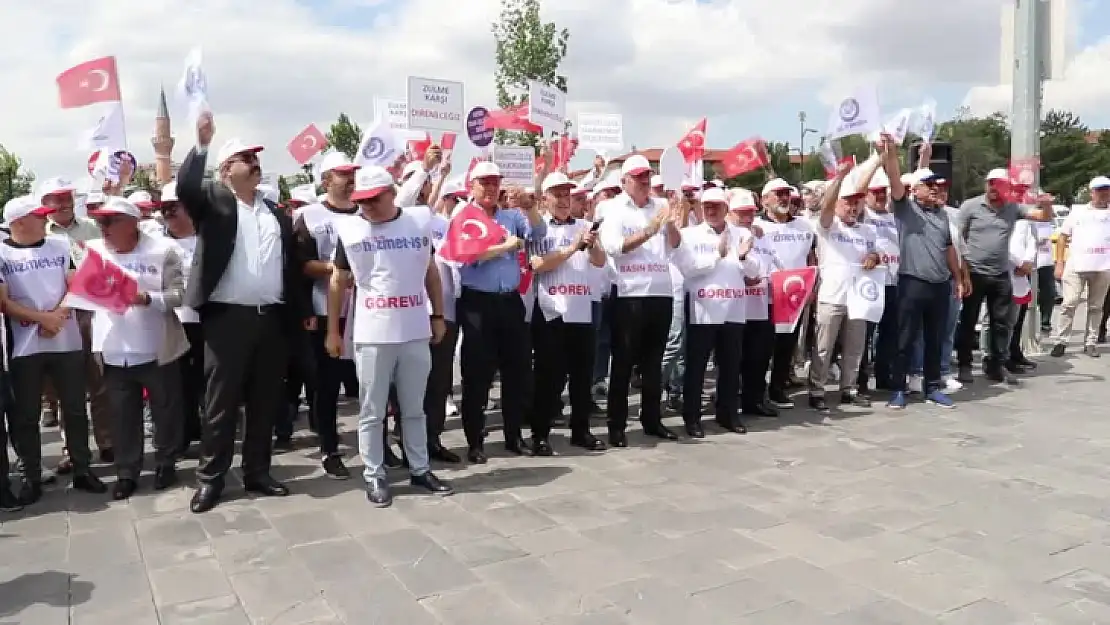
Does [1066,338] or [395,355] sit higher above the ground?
[395,355]

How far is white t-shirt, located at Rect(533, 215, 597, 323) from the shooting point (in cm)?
624

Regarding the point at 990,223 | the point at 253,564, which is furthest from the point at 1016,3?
the point at 253,564

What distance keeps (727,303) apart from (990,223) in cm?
378

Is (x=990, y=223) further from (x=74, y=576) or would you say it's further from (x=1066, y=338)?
(x=74, y=576)

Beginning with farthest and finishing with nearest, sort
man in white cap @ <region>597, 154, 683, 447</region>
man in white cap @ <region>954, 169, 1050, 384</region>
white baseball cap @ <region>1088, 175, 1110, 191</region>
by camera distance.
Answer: white baseball cap @ <region>1088, 175, 1110, 191</region> → man in white cap @ <region>954, 169, 1050, 384</region> → man in white cap @ <region>597, 154, 683, 447</region>

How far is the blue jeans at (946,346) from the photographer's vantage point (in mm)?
8273

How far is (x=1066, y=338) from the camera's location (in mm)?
10594

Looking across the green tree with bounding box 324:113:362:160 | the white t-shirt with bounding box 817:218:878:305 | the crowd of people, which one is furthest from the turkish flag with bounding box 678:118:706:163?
the green tree with bounding box 324:113:362:160

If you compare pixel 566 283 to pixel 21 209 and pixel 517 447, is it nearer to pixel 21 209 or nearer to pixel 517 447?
pixel 517 447

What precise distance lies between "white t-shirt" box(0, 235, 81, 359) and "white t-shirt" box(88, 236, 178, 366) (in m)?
0.24

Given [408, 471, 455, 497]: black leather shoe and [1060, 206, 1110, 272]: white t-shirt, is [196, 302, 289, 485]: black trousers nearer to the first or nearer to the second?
[408, 471, 455, 497]: black leather shoe

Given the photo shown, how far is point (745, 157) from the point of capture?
9.90 meters

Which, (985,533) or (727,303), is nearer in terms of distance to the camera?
(985,533)

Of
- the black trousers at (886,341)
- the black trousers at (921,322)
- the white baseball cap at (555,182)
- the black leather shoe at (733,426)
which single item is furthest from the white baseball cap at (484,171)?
the black trousers at (921,322)
